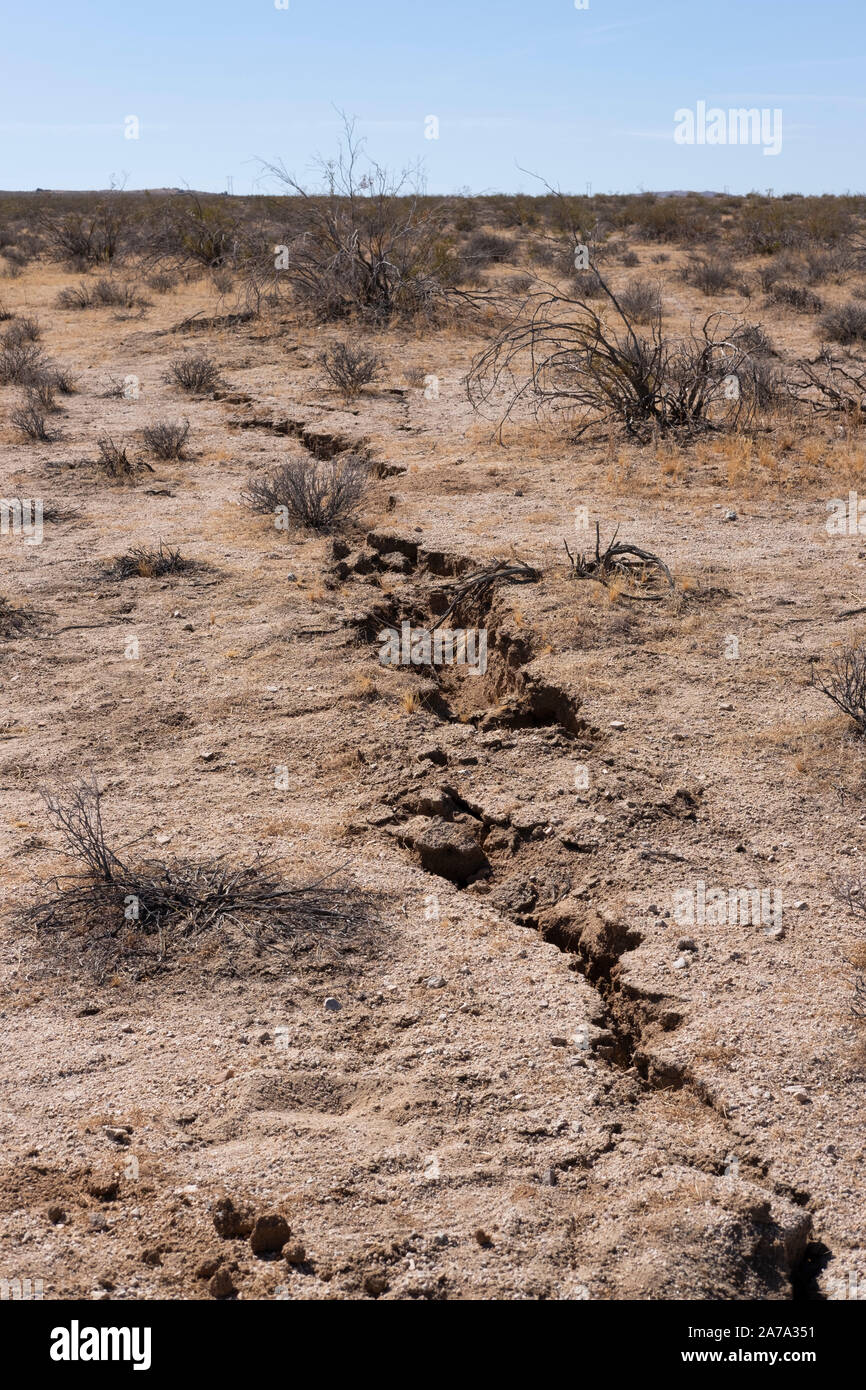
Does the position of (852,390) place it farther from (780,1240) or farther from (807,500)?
(780,1240)

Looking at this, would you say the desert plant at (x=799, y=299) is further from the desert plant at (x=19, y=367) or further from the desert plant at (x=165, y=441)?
the desert plant at (x=19, y=367)

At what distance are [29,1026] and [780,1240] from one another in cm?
189

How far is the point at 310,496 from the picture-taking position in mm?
6949

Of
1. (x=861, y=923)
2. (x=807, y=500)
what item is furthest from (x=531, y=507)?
(x=861, y=923)

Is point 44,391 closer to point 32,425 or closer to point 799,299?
point 32,425

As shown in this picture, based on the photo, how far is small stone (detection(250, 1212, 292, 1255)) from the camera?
2.27m

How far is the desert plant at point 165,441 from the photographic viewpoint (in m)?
8.55

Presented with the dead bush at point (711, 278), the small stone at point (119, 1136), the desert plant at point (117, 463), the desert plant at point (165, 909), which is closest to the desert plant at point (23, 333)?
the desert plant at point (117, 463)

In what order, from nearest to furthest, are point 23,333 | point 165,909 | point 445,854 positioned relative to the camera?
point 165,909 < point 445,854 < point 23,333

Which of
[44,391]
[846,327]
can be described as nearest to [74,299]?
[44,391]

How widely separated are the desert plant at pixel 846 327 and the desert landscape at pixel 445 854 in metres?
3.29

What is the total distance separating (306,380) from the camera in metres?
10.6

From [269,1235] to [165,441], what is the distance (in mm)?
7215

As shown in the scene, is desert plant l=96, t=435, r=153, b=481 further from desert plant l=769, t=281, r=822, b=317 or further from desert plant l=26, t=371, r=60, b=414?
desert plant l=769, t=281, r=822, b=317
